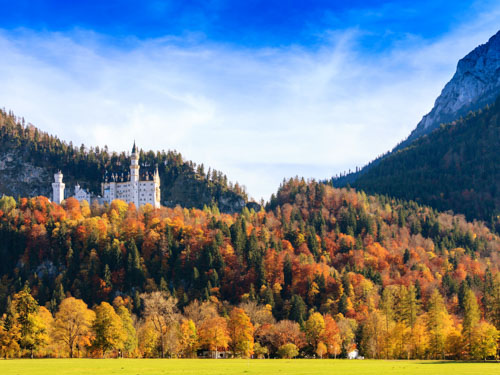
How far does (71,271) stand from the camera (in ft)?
633

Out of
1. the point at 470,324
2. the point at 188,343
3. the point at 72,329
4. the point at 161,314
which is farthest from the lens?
the point at 161,314

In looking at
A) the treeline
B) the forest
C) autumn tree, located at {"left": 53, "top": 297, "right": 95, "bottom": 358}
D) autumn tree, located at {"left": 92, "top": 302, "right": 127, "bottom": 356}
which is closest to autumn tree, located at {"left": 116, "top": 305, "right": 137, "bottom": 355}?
the treeline

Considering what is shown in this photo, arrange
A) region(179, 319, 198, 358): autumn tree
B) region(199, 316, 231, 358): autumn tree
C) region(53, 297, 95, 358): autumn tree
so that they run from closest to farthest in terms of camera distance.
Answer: region(53, 297, 95, 358): autumn tree → region(179, 319, 198, 358): autumn tree → region(199, 316, 231, 358): autumn tree

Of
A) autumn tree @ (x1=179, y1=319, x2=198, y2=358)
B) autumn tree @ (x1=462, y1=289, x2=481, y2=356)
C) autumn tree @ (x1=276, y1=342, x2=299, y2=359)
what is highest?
autumn tree @ (x1=462, y1=289, x2=481, y2=356)

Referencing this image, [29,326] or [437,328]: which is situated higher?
[29,326]

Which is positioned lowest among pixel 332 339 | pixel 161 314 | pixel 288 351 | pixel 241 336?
pixel 288 351

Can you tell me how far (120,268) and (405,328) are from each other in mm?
96348

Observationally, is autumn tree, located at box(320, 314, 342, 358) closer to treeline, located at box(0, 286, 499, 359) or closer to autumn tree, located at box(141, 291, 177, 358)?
treeline, located at box(0, 286, 499, 359)

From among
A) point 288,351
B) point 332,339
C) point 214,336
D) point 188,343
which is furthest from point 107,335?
point 332,339

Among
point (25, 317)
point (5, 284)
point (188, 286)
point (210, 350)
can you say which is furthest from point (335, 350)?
point (5, 284)

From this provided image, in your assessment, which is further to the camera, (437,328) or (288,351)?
(288,351)

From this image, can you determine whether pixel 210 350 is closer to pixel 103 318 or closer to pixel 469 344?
pixel 103 318

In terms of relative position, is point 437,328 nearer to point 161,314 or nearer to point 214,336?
point 214,336

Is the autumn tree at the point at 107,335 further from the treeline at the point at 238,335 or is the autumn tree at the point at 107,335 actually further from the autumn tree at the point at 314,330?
the autumn tree at the point at 314,330
